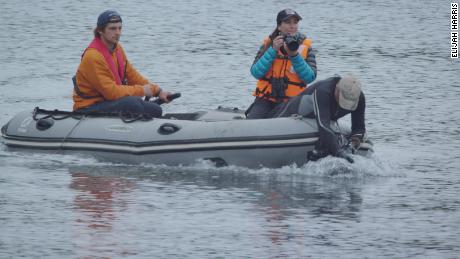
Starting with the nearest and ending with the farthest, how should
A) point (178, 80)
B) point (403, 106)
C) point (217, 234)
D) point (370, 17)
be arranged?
point (217, 234) < point (403, 106) < point (178, 80) < point (370, 17)

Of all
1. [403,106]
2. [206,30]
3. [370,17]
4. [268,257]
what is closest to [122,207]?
[268,257]

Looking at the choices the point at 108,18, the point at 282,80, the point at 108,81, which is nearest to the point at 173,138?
the point at 108,81

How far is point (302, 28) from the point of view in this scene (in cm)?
2658

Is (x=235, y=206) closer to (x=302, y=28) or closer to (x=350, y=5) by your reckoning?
(x=302, y=28)

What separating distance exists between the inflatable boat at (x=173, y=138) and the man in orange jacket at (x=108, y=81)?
0.47 feet

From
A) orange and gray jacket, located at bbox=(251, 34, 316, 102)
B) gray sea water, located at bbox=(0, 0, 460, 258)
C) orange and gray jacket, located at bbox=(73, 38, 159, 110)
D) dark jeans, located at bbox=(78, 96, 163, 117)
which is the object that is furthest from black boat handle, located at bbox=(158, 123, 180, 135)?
orange and gray jacket, located at bbox=(251, 34, 316, 102)

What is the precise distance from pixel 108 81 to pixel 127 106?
0.32m

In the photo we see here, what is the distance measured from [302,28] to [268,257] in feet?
57.8

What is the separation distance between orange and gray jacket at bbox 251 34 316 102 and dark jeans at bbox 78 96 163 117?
1.11 meters

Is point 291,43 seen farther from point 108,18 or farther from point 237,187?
point 108,18

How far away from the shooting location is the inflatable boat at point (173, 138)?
12.4 metres

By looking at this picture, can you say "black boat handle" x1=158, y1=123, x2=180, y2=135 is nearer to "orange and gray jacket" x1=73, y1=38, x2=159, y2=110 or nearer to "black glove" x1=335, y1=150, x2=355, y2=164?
"orange and gray jacket" x1=73, y1=38, x2=159, y2=110

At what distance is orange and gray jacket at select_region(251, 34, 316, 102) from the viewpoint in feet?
42.2

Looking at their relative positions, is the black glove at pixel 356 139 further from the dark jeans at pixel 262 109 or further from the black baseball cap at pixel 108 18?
the black baseball cap at pixel 108 18
